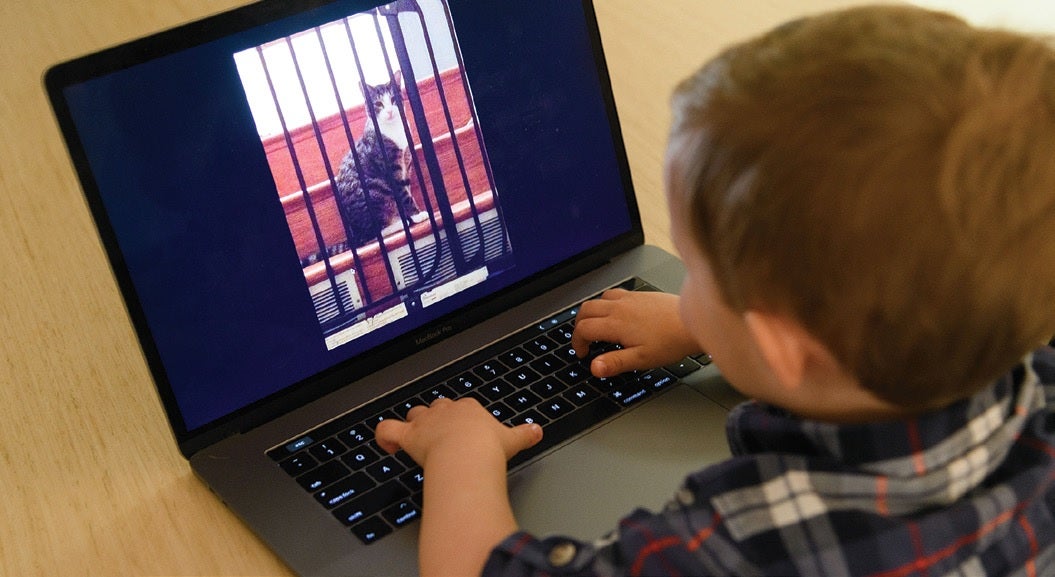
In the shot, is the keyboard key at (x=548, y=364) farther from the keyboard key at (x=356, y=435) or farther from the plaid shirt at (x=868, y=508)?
the plaid shirt at (x=868, y=508)

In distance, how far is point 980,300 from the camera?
53cm

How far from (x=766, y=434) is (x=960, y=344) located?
125 millimetres

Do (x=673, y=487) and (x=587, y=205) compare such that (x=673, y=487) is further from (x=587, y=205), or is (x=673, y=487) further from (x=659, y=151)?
(x=659, y=151)

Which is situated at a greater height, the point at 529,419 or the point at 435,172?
the point at 435,172

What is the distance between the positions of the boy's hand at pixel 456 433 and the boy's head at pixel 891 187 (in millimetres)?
245

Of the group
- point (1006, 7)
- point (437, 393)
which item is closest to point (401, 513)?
point (437, 393)

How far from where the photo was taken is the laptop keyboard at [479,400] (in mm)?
749

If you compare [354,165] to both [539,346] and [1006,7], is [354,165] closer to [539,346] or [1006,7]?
[539,346]

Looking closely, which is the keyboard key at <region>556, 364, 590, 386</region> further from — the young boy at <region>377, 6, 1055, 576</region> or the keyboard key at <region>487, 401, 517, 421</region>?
the young boy at <region>377, 6, 1055, 576</region>

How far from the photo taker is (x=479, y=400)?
831 millimetres

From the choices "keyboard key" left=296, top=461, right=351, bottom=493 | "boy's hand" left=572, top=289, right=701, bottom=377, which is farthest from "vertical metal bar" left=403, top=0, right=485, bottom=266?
"keyboard key" left=296, top=461, right=351, bottom=493

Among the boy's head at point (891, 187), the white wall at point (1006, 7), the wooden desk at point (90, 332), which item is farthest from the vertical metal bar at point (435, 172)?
the white wall at point (1006, 7)

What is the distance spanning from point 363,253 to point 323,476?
17cm

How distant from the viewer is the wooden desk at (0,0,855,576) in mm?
749
